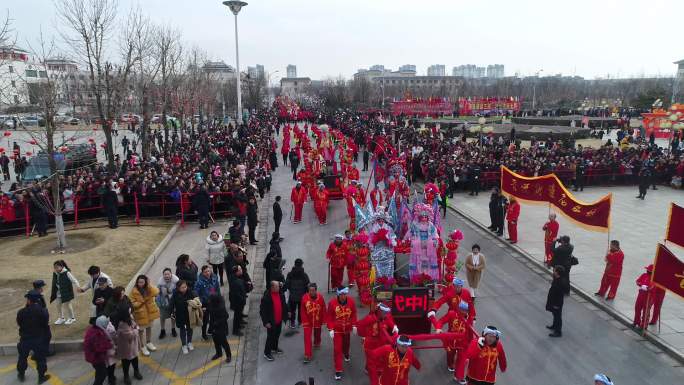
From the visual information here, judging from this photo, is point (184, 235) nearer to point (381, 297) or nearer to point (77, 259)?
point (77, 259)

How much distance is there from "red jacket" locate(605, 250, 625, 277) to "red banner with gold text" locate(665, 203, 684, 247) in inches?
35.7

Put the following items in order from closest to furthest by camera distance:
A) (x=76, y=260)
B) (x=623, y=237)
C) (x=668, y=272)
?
(x=668, y=272) → (x=76, y=260) → (x=623, y=237)

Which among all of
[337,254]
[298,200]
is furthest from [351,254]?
[298,200]

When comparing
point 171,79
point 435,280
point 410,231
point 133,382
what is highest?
point 171,79

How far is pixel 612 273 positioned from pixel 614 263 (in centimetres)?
25

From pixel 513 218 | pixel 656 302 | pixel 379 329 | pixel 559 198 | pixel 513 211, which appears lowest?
pixel 656 302

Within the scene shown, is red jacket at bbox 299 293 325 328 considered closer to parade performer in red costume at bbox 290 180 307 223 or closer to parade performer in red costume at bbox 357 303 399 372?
parade performer in red costume at bbox 357 303 399 372

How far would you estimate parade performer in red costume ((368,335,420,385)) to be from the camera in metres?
5.82

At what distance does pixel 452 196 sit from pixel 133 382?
1479 cm

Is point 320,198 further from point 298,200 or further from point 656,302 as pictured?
point 656,302

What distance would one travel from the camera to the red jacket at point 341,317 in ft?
23.7

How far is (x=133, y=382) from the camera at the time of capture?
7.27 m

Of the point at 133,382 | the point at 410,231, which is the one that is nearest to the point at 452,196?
the point at 410,231

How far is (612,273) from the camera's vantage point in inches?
373
